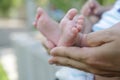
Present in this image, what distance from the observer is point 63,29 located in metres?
1.65

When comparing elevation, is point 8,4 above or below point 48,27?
below

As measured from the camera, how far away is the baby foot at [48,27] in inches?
68.0

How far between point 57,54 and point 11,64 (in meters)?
5.00

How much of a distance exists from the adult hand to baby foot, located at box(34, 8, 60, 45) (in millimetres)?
149

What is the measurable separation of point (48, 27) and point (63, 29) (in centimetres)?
13

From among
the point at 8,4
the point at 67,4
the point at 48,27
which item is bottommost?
the point at 8,4

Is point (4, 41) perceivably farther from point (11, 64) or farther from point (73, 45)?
point (73, 45)

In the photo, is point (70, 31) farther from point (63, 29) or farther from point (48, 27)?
point (48, 27)

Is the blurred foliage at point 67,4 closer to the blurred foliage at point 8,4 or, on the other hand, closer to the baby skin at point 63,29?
the baby skin at point 63,29

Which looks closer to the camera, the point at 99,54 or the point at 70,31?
the point at 99,54

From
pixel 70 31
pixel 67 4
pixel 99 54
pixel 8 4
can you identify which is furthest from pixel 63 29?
pixel 8 4

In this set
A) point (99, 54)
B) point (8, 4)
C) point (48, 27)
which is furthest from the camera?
point (8, 4)

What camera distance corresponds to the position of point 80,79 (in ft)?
5.57

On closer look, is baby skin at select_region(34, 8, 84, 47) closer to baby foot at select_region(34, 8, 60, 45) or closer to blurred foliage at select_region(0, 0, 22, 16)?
baby foot at select_region(34, 8, 60, 45)
